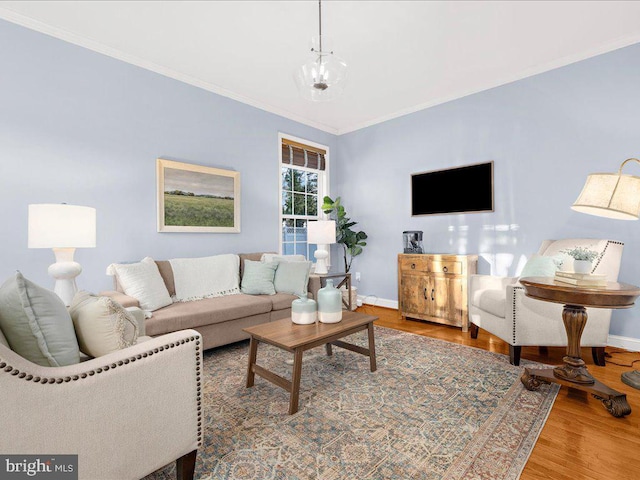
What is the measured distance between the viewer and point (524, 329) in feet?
8.16

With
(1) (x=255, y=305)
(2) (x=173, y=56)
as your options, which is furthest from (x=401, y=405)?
(2) (x=173, y=56)

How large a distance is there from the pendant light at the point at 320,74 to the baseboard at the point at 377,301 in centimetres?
319

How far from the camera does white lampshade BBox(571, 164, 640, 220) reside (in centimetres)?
185

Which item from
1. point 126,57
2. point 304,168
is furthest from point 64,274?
point 304,168

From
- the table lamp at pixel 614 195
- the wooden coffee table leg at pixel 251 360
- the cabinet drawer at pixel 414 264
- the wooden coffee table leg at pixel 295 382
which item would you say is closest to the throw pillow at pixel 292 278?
the wooden coffee table leg at pixel 251 360

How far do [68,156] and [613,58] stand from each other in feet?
16.8

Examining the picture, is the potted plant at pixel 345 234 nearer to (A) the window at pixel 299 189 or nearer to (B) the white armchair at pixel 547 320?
(A) the window at pixel 299 189

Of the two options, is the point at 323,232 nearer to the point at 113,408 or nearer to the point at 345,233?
the point at 345,233

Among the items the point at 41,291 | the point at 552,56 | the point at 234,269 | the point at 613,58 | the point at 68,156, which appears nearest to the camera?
the point at 41,291

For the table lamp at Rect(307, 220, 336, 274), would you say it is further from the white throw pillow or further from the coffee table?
the coffee table

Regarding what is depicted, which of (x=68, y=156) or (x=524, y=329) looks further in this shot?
(x=68, y=156)

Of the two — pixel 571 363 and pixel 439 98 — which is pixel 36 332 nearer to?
pixel 571 363

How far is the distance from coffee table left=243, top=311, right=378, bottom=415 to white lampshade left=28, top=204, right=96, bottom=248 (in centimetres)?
136

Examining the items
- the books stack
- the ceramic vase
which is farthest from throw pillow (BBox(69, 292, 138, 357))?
the ceramic vase
